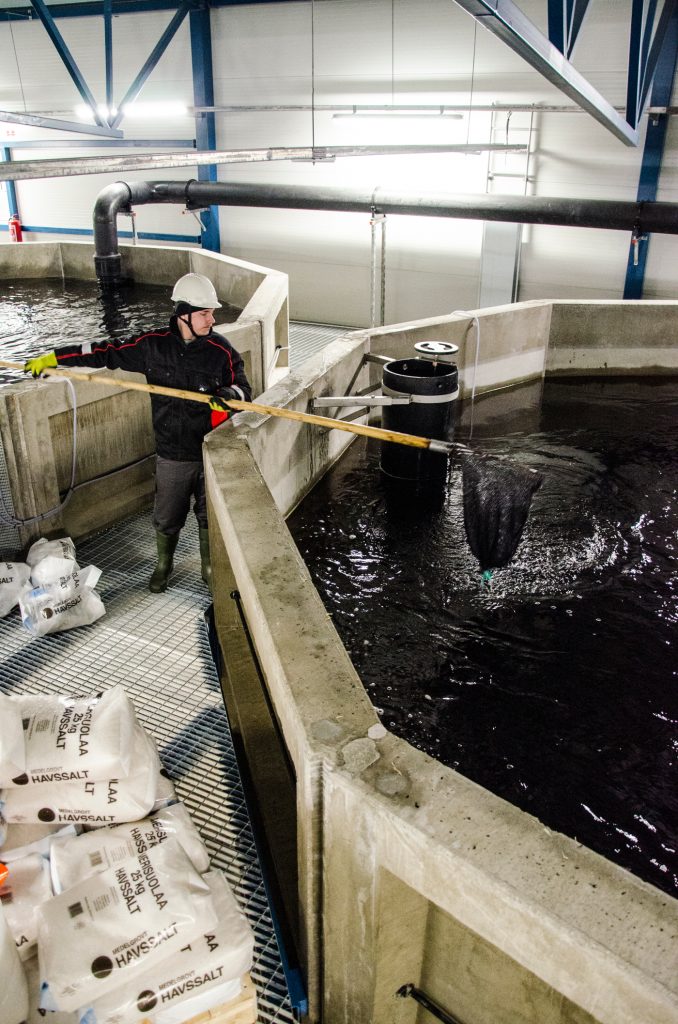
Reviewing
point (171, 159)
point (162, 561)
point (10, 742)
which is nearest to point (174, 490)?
point (162, 561)

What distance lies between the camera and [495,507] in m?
4.71

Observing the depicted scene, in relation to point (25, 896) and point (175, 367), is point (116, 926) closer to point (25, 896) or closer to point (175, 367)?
point (25, 896)

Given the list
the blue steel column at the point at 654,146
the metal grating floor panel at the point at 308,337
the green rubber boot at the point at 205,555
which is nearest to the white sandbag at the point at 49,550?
the green rubber boot at the point at 205,555

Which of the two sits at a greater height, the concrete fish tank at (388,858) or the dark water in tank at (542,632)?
the concrete fish tank at (388,858)

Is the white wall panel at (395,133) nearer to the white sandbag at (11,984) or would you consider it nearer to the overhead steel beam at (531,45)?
the overhead steel beam at (531,45)

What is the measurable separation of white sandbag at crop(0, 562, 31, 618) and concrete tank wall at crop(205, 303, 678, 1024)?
1827mm

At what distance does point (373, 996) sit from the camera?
2.22 meters

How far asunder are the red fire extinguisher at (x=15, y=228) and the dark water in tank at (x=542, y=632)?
12335 millimetres

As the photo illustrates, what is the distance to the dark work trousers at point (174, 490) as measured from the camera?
4652 millimetres

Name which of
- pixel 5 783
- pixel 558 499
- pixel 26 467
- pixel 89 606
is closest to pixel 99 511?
pixel 26 467

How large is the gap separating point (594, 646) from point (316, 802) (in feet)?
8.83

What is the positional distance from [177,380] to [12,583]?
1.55 m

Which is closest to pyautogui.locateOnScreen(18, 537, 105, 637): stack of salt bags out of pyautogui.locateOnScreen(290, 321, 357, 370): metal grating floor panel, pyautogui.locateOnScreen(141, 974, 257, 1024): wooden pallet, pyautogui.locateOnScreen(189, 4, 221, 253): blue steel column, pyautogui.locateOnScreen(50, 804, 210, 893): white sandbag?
pyautogui.locateOnScreen(50, 804, 210, 893): white sandbag

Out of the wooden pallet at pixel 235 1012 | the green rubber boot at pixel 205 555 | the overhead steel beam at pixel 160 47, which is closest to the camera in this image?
the wooden pallet at pixel 235 1012
